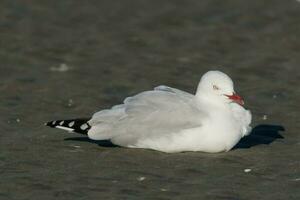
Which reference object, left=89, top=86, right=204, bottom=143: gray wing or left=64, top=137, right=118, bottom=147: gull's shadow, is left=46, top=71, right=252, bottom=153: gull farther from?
left=64, top=137, right=118, bottom=147: gull's shadow

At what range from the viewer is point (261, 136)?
11.5 m

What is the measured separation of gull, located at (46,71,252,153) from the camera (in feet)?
34.3

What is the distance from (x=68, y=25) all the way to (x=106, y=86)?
3.95 meters

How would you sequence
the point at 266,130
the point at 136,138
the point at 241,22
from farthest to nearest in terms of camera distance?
1. the point at 241,22
2. the point at 266,130
3. the point at 136,138

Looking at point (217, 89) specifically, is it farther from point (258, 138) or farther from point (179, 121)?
point (258, 138)

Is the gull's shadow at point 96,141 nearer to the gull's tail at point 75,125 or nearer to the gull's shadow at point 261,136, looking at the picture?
the gull's tail at point 75,125

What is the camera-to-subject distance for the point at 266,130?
1174cm

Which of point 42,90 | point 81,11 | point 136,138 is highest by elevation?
point 81,11

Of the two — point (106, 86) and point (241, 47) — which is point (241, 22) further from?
point (106, 86)

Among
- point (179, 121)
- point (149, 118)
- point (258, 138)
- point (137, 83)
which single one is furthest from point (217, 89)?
point (137, 83)

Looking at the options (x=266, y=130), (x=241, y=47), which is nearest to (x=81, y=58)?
(x=241, y=47)

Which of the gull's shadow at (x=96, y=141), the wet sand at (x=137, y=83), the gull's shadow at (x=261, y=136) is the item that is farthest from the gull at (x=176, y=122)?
the gull's shadow at (x=261, y=136)

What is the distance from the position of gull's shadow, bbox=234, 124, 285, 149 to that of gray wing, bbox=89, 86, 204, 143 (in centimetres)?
76

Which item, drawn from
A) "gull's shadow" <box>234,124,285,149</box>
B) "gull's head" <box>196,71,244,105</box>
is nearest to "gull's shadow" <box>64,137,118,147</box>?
"gull's head" <box>196,71,244,105</box>
